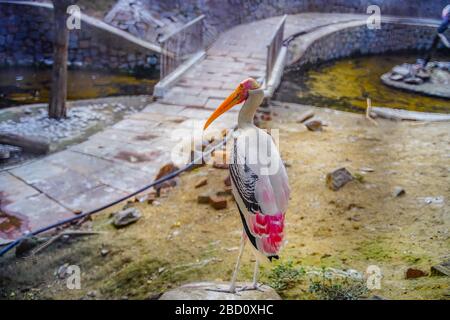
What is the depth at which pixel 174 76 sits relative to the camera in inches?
388

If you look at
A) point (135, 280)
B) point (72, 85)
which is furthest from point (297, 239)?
point (72, 85)

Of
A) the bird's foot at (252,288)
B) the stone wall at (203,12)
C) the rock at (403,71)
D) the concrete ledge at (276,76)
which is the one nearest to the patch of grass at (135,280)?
the bird's foot at (252,288)

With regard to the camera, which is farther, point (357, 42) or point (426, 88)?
point (357, 42)

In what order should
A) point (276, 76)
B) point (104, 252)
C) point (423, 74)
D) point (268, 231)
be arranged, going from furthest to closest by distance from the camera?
1. point (423, 74)
2. point (276, 76)
3. point (104, 252)
4. point (268, 231)

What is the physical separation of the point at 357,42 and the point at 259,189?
14.9 metres

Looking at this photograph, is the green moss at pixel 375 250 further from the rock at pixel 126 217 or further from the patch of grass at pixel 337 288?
the rock at pixel 126 217

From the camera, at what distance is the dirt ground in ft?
11.8

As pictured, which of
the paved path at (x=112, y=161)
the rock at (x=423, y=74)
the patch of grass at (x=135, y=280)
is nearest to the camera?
the patch of grass at (x=135, y=280)

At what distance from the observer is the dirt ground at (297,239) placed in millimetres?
3596

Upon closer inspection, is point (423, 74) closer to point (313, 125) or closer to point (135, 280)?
point (313, 125)

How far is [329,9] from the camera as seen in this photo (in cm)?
1806

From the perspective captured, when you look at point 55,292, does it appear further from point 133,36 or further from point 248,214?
point 133,36

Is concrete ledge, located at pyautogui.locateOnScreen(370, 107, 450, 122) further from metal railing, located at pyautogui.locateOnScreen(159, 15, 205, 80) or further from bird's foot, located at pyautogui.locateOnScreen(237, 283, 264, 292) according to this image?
bird's foot, located at pyautogui.locateOnScreen(237, 283, 264, 292)

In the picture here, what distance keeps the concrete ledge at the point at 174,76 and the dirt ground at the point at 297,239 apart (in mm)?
4006
